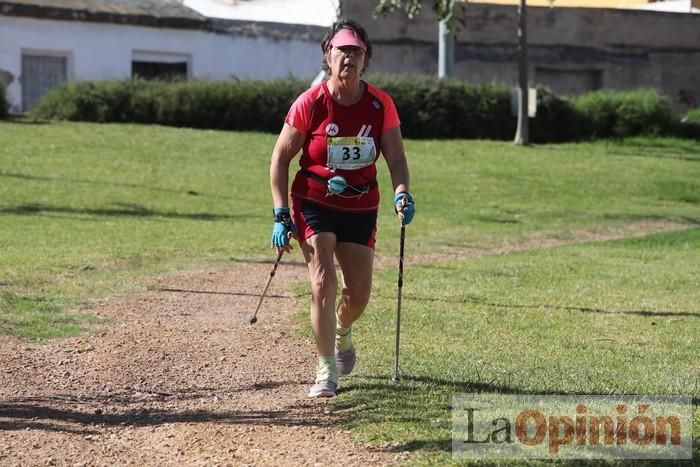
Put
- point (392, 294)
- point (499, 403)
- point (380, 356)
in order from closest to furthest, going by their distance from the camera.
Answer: point (499, 403)
point (380, 356)
point (392, 294)

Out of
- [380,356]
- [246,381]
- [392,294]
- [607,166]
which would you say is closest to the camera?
[246,381]

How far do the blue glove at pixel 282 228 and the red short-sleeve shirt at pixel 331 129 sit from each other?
15 cm

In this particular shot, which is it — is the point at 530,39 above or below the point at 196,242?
above

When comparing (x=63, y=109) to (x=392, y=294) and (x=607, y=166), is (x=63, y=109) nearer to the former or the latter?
(x=607, y=166)

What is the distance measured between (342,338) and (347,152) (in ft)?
4.30

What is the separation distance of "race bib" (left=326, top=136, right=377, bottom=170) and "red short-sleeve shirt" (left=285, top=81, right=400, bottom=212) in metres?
0.03

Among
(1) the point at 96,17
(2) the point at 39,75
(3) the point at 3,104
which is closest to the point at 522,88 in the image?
(1) the point at 96,17

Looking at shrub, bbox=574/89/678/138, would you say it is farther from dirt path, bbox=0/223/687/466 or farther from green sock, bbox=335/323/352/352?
green sock, bbox=335/323/352/352

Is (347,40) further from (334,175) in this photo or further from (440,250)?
(440,250)

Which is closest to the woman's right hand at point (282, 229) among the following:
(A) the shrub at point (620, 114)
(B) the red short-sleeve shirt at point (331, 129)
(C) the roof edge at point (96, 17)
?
(B) the red short-sleeve shirt at point (331, 129)

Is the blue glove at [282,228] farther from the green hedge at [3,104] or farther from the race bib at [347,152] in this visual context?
the green hedge at [3,104]

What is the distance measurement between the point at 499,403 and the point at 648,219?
1394cm

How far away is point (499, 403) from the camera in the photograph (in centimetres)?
702

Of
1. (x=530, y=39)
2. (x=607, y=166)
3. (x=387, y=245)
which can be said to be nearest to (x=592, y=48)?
(x=530, y=39)
